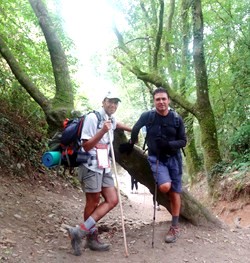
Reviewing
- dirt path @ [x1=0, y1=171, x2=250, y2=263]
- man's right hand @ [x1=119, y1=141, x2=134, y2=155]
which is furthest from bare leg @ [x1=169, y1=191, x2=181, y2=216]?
man's right hand @ [x1=119, y1=141, x2=134, y2=155]

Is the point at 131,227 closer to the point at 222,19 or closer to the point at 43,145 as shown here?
the point at 43,145

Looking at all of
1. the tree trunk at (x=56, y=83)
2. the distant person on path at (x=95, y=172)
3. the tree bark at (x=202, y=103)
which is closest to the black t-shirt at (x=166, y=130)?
the distant person on path at (x=95, y=172)

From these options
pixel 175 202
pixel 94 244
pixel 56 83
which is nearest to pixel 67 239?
pixel 94 244

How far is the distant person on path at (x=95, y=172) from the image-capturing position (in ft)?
13.7

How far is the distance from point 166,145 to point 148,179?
1002mm

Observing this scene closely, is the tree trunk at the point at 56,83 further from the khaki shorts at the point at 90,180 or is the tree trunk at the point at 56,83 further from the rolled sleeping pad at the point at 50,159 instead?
the khaki shorts at the point at 90,180

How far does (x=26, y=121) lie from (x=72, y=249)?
411cm

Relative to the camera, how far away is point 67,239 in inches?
195

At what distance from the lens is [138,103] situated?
885 inches

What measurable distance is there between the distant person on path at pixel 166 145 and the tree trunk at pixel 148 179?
1.39 feet

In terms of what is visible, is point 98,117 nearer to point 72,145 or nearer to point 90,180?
point 72,145

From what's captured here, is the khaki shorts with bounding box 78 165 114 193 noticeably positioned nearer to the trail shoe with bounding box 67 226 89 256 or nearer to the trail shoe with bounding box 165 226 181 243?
the trail shoe with bounding box 67 226 89 256

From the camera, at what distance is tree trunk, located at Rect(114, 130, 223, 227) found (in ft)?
17.7

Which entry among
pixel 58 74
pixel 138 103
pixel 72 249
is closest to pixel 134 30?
pixel 138 103
